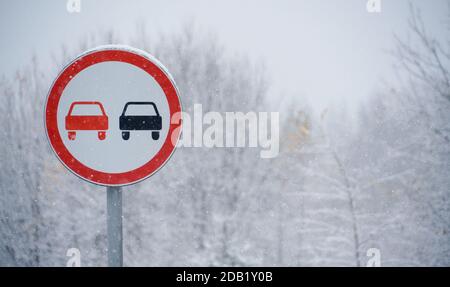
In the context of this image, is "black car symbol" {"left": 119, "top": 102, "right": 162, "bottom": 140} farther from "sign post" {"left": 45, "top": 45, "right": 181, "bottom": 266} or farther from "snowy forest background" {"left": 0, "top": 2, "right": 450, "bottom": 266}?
"snowy forest background" {"left": 0, "top": 2, "right": 450, "bottom": 266}

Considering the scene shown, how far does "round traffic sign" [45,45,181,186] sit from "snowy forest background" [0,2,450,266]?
27.3 feet

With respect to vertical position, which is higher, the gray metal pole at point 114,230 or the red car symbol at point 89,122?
the red car symbol at point 89,122

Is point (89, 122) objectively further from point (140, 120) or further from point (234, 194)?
point (234, 194)

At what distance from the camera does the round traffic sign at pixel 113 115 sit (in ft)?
4.44

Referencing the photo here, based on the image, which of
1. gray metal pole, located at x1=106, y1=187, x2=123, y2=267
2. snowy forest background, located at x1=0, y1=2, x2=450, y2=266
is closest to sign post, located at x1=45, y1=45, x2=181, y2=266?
gray metal pole, located at x1=106, y1=187, x2=123, y2=267

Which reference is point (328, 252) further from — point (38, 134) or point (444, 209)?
point (38, 134)

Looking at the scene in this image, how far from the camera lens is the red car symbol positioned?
1369 millimetres

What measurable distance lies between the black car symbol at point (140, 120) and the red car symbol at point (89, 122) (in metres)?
0.07

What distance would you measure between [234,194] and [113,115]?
9.88m

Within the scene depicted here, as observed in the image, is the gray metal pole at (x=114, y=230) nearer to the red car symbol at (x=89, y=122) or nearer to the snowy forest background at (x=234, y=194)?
the red car symbol at (x=89, y=122)

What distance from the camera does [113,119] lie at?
1389mm

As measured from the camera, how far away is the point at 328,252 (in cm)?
1109

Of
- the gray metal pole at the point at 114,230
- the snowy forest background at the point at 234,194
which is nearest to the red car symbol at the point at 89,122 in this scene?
the gray metal pole at the point at 114,230
